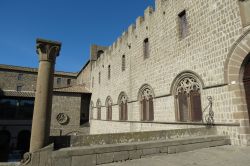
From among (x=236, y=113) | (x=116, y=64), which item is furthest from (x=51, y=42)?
(x=116, y=64)

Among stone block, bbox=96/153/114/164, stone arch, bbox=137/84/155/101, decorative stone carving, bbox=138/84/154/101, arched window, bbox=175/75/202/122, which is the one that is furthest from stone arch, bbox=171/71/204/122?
stone block, bbox=96/153/114/164

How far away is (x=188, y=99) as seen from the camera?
295 inches

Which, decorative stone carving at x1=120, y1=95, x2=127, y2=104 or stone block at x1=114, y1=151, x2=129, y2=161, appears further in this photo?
decorative stone carving at x1=120, y1=95, x2=127, y2=104

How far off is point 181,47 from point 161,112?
3276mm

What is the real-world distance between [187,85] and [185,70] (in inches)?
25.7

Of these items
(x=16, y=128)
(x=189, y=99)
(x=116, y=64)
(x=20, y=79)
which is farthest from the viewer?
(x=20, y=79)

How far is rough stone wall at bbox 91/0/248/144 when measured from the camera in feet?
19.8

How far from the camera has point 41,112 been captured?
4.00 m

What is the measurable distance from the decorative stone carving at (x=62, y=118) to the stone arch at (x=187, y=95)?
1470cm

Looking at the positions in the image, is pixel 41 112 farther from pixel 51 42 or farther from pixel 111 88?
pixel 111 88

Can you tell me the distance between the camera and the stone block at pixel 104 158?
147 inches

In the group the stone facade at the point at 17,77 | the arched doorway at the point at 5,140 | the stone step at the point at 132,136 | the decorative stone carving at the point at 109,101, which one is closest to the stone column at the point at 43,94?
the stone step at the point at 132,136

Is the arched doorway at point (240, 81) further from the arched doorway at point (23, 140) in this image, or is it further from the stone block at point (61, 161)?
the arched doorway at point (23, 140)

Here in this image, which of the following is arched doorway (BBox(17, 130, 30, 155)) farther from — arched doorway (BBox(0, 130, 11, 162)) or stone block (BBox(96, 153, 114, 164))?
stone block (BBox(96, 153, 114, 164))
